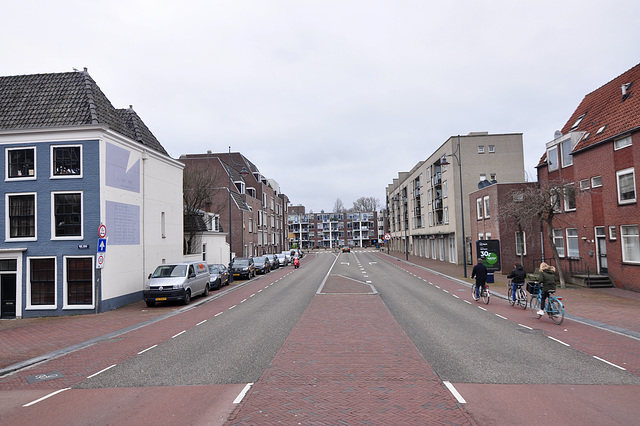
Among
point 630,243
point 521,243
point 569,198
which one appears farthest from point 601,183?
point 521,243

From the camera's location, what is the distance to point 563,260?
2519cm

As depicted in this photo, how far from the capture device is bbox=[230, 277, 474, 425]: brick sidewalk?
5801 mm

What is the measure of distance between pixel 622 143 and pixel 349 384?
19481 mm

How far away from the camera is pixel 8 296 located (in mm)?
17625

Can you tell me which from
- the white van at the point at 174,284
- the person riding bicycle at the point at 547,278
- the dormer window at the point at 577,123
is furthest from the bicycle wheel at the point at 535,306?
the dormer window at the point at 577,123

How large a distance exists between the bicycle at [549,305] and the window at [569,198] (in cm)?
1030

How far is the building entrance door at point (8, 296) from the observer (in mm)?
17531

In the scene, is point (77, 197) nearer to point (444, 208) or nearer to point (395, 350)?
point (395, 350)

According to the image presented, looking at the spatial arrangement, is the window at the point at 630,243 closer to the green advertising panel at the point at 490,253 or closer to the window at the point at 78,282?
the green advertising panel at the point at 490,253

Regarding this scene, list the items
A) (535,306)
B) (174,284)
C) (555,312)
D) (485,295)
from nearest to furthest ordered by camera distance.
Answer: (555,312) → (535,306) → (485,295) → (174,284)

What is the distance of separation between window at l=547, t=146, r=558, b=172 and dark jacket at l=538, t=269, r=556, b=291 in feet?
51.2

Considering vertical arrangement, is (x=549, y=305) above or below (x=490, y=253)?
below

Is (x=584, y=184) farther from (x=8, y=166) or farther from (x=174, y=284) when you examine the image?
(x=8, y=166)

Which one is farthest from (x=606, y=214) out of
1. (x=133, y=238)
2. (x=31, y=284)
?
(x=31, y=284)
